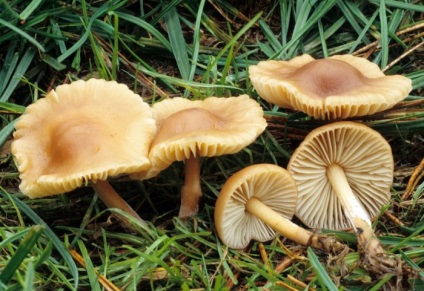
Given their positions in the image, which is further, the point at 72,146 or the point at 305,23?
the point at 305,23

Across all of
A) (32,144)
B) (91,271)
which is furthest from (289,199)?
(32,144)

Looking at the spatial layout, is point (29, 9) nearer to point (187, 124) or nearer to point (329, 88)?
point (187, 124)

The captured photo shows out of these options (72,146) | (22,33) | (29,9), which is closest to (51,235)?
(72,146)

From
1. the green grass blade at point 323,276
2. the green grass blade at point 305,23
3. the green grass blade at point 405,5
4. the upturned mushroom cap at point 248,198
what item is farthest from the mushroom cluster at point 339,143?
the green grass blade at point 405,5

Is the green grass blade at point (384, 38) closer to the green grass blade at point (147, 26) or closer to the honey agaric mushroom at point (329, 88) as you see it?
the honey agaric mushroom at point (329, 88)

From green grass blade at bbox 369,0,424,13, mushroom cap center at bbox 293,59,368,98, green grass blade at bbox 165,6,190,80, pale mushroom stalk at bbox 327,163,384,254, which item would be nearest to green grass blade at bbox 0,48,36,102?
green grass blade at bbox 165,6,190,80
